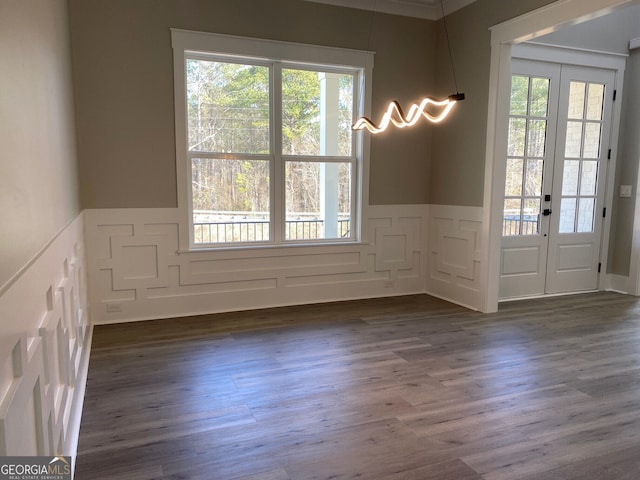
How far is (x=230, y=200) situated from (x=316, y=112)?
1.27m

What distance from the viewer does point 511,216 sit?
15.9 ft

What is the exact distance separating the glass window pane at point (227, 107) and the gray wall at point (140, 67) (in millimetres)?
232

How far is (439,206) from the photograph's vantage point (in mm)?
5090

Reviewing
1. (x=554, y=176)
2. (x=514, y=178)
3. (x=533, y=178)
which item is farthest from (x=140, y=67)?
(x=554, y=176)

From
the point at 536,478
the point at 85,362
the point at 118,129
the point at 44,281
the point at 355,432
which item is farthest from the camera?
the point at 118,129

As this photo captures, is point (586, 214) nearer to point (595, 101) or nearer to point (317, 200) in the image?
point (595, 101)

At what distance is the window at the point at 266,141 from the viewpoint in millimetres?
4215

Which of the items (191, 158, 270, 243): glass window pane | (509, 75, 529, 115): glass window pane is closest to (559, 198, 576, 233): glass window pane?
(509, 75, 529, 115): glass window pane

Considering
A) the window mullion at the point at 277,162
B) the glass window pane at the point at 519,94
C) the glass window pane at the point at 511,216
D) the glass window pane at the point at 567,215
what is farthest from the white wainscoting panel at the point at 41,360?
the glass window pane at the point at 567,215

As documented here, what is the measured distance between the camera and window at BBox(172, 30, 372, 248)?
13.8 ft

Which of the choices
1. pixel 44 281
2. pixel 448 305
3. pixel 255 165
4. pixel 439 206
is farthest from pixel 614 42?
pixel 44 281

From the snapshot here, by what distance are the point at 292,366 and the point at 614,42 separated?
4.92 m

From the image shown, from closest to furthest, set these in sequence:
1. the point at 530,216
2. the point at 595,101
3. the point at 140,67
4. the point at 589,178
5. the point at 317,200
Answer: the point at 140,67 → the point at 317,200 → the point at 530,216 → the point at 595,101 → the point at 589,178

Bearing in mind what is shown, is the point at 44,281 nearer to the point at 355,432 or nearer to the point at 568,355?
the point at 355,432
